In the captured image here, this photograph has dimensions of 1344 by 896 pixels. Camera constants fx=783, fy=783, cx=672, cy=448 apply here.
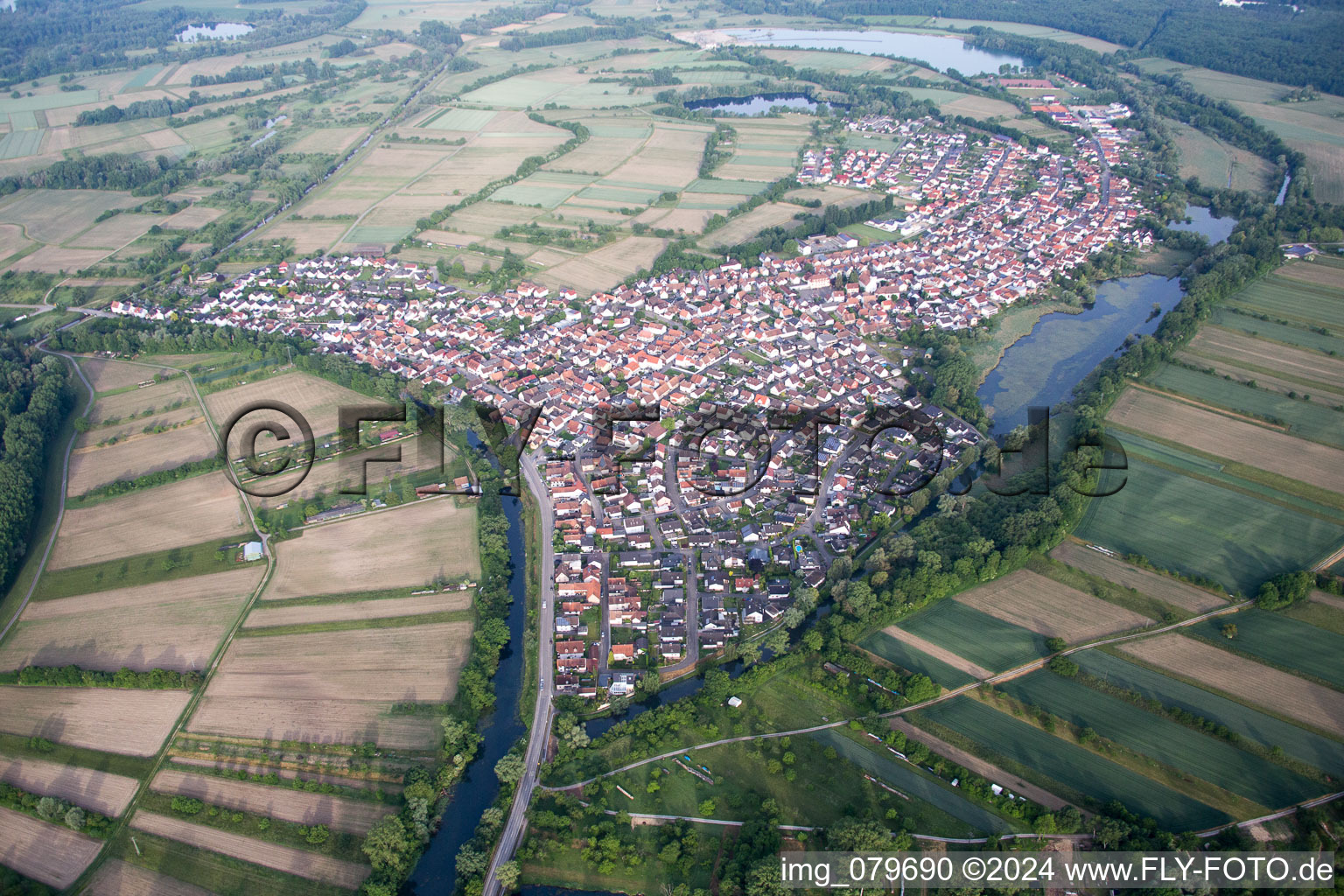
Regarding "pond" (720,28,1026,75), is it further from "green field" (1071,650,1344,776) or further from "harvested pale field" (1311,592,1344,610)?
"green field" (1071,650,1344,776)

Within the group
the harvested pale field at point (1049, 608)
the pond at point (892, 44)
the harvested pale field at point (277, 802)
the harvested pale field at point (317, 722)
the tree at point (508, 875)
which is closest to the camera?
the tree at point (508, 875)

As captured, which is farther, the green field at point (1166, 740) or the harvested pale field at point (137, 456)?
the harvested pale field at point (137, 456)

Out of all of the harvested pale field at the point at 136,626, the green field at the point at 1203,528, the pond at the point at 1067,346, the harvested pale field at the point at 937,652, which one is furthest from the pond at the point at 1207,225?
the harvested pale field at the point at 136,626

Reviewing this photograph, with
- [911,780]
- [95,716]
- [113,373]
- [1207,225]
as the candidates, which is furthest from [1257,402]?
[113,373]

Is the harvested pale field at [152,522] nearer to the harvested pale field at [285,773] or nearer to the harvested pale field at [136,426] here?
the harvested pale field at [136,426]

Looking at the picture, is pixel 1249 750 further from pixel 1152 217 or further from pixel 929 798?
pixel 1152 217

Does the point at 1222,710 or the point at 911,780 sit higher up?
the point at 1222,710

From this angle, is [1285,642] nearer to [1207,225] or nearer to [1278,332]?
[1278,332]
